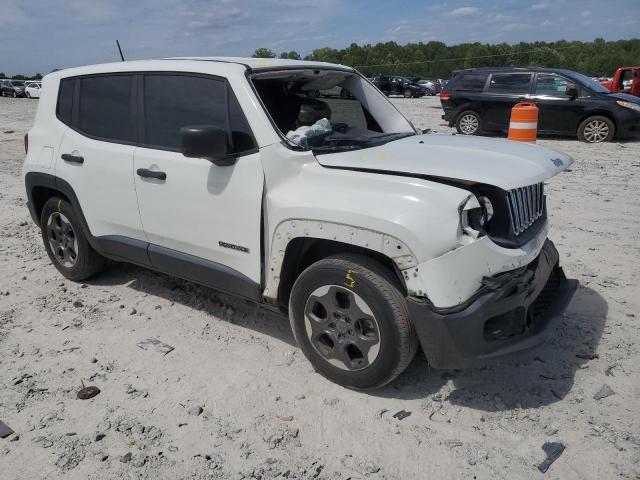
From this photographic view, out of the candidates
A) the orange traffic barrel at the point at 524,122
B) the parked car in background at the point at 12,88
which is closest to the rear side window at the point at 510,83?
the orange traffic barrel at the point at 524,122

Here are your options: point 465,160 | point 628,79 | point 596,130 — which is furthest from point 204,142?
point 628,79

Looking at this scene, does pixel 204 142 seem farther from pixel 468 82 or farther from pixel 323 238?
pixel 468 82

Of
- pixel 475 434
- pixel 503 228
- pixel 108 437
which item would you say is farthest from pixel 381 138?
pixel 108 437

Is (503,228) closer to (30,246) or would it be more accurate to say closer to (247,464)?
(247,464)

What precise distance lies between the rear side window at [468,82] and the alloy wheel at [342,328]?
40.4 ft

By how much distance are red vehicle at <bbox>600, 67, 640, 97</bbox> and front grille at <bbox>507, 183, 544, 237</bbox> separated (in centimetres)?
1749

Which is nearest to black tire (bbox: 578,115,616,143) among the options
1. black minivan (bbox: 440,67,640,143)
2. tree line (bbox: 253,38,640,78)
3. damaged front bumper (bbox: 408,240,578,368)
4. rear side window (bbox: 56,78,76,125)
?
black minivan (bbox: 440,67,640,143)

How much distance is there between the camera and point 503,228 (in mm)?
2930


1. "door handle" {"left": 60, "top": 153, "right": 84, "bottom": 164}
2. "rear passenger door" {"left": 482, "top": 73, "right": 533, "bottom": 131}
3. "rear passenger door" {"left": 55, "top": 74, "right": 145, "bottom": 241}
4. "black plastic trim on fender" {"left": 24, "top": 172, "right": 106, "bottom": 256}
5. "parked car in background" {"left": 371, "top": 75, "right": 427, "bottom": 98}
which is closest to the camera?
"rear passenger door" {"left": 55, "top": 74, "right": 145, "bottom": 241}

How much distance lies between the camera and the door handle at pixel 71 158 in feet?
13.9

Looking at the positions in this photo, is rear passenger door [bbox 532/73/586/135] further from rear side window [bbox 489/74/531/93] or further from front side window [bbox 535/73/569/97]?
rear side window [bbox 489/74/531/93]

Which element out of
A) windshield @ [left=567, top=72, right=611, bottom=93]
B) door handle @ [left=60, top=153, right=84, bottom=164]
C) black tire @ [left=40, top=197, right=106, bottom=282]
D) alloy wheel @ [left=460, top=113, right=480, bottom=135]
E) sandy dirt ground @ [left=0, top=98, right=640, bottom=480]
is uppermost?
windshield @ [left=567, top=72, right=611, bottom=93]

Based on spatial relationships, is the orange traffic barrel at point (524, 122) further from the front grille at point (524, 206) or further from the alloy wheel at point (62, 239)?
the alloy wheel at point (62, 239)

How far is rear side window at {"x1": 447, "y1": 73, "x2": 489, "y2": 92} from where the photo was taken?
45.9ft
